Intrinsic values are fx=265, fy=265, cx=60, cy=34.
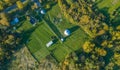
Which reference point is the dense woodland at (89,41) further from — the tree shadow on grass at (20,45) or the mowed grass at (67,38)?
the mowed grass at (67,38)

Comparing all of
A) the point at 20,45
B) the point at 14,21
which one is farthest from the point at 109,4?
the point at 20,45

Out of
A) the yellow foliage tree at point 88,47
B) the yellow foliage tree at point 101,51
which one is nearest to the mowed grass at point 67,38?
the yellow foliage tree at point 88,47

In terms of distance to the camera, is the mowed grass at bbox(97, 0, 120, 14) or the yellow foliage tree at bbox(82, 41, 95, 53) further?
the mowed grass at bbox(97, 0, 120, 14)

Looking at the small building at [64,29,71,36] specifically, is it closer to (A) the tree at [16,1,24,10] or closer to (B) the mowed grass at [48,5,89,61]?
(B) the mowed grass at [48,5,89,61]

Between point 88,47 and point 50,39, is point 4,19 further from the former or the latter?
point 88,47

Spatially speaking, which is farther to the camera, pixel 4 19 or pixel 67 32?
pixel 67 32

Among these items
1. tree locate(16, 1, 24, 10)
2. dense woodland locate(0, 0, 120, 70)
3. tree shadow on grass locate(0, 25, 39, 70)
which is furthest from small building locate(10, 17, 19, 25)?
tree shadow on grass locate(0, 25, 39, 70)

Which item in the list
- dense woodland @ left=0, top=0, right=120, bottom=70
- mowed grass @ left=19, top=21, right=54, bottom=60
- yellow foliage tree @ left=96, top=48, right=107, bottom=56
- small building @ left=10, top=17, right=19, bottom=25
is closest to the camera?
dense woodland @ left=0, top=0, right=120, bottom=70
